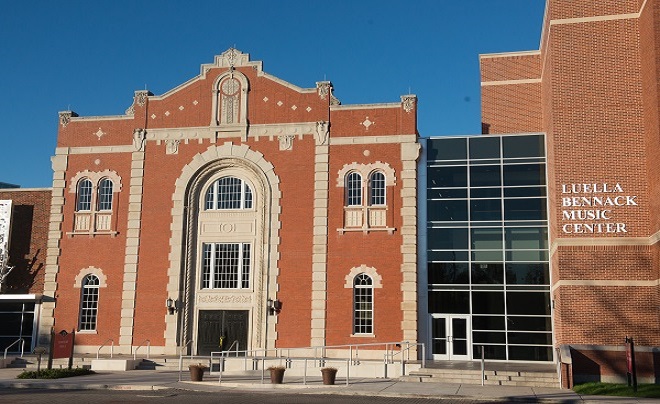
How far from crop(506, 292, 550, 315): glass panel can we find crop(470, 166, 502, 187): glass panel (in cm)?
489

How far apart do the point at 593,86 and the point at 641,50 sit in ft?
6.87

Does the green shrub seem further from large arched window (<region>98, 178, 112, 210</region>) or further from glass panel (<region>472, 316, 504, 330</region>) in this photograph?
glass panel (<region>472, 316, 504, 330</region>)

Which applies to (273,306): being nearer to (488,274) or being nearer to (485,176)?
(488,274)

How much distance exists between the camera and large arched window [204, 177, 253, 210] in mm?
34688

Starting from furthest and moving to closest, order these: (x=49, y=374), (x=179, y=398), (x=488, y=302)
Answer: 1. (x=488, y=302)
2. (x=49, y=374)
3. (x=179, y=398)

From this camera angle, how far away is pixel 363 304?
106 feet

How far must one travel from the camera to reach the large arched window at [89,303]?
1362 inches

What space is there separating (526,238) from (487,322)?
394 centimetres

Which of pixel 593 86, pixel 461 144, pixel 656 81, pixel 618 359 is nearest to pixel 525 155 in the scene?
pixel 461 144

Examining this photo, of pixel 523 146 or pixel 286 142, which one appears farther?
pixel 286 142

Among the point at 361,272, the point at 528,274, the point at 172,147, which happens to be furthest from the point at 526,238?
the point at 172,147

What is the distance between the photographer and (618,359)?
26.2 m

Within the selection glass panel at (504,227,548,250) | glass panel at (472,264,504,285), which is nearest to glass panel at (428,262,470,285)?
glass panel at (472,264,504,285)

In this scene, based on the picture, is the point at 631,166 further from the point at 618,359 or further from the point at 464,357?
the point at 464,357
